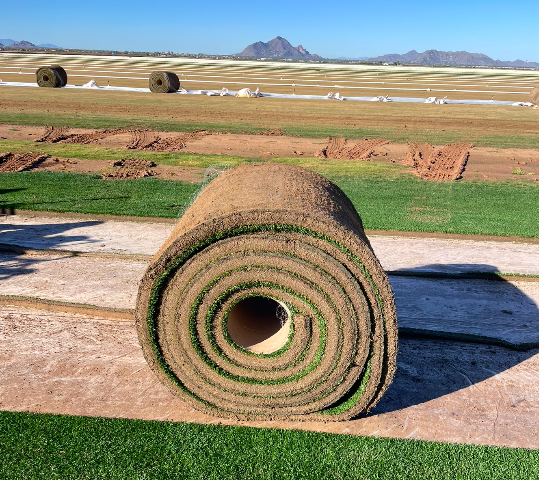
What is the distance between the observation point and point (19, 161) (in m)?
26.3

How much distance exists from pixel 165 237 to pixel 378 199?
8831 millimetres

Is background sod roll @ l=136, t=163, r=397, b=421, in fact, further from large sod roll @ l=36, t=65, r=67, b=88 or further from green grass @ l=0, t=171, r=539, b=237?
large sod roll @ l=36, t=65, r=67, b=88

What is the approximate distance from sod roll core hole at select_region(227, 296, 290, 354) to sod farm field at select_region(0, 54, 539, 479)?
51.8 inches

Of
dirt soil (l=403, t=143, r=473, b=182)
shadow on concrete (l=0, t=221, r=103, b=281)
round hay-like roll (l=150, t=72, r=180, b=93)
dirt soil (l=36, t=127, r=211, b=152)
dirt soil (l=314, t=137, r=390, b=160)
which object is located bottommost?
shadow on concrete (l=0, t=221, r=103, b=281)

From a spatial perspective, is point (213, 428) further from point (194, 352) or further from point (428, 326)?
point (428, 326)

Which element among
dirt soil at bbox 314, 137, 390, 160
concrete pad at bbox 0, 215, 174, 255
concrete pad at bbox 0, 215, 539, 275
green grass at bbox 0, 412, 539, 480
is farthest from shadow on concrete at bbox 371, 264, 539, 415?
dirt soil at bbox 314, 137, 390, 160

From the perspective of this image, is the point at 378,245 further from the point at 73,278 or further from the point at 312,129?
the point at 312,129

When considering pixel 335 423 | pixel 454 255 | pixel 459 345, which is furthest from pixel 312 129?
pixel 335 423

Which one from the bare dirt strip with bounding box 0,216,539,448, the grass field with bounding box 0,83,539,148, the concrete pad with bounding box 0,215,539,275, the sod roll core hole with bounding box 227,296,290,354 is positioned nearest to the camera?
the bare dirt strip with bounding box 0,216,539,448

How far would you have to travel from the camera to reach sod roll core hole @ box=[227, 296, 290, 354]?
29.7ft

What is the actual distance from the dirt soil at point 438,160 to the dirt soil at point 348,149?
216cm

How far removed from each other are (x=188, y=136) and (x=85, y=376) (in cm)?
2513

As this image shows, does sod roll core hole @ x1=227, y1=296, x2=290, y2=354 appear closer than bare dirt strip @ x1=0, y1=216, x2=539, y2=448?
No

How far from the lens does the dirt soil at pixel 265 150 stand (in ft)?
84.6
